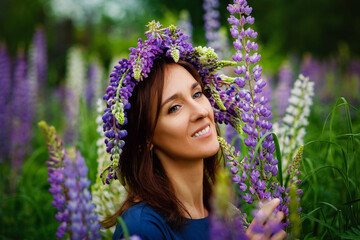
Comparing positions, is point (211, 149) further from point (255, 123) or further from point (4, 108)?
point (4, 108)

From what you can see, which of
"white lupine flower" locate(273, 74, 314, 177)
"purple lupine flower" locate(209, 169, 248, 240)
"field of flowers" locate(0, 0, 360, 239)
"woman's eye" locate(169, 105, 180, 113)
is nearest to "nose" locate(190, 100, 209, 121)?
"woman's eye" locate(169, 105, 180, 113)

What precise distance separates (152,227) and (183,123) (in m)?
0.58

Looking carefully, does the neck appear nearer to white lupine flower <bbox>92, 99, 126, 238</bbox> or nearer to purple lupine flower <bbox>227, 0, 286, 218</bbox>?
purple lupine flower <bbox>227, 0, 286, 218</bbox>

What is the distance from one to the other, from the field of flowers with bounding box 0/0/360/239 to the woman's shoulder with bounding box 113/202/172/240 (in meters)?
0.20

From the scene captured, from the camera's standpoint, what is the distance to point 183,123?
209 centimetres

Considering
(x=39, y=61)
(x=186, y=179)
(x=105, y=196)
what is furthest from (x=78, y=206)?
(x=39, y=61)

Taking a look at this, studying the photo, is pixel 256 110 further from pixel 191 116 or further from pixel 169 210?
pixel 169 210

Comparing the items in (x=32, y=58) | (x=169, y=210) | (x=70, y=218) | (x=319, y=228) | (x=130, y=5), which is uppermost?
(x=130, y=5)

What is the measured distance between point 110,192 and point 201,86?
1.22 m

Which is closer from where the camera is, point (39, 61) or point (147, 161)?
point (147, 161)

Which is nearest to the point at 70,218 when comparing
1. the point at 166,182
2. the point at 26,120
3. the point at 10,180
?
the point at 166,182

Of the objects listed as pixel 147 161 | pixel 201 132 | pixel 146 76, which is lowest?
pixel 147 161

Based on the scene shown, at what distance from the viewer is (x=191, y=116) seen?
6.86ft

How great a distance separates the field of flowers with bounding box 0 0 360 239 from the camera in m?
1.61
